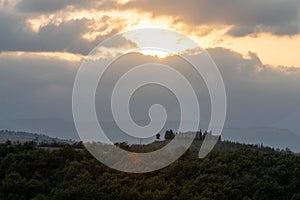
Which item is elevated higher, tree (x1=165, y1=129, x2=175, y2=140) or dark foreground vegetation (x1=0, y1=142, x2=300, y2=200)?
tree (x1=165, y1=129, x2=175, y2=140)

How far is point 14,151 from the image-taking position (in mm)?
29875

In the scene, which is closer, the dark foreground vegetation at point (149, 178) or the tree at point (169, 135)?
the dark foreground vegetation at point (149, 178)

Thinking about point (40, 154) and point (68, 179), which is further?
point (40, 154)

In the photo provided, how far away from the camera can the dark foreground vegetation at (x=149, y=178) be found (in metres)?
24.2

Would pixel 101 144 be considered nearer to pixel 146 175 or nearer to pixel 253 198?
pixel 146 175

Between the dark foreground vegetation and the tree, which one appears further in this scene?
the tree

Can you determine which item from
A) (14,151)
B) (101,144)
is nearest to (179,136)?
(101,144)

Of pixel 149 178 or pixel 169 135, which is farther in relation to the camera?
pixel 169 135

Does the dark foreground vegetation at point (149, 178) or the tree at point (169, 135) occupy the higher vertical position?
the tree at point (169, 135)

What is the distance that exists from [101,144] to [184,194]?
7810 mm

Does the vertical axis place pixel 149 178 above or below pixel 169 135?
below

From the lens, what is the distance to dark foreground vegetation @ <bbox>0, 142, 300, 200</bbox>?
24188 millimetres

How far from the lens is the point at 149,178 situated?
2614 centimetres

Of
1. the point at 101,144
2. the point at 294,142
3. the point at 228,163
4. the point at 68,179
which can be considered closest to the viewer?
the point at 68,179
